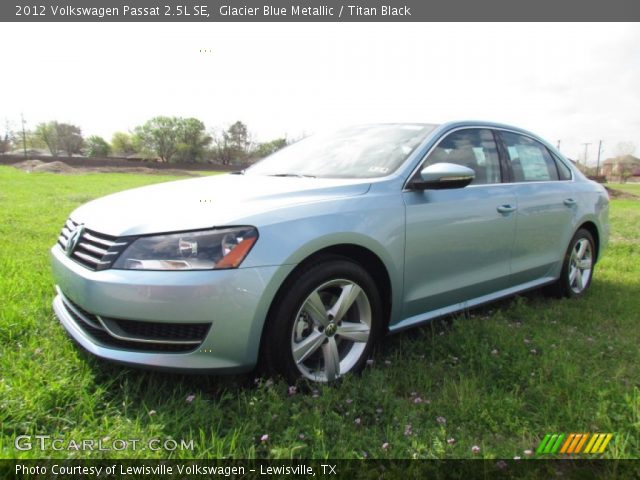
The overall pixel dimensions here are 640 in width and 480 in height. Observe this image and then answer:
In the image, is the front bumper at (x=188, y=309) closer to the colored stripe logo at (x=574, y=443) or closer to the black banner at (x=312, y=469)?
the black banner at (x=312, y=469)

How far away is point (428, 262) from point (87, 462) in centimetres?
208

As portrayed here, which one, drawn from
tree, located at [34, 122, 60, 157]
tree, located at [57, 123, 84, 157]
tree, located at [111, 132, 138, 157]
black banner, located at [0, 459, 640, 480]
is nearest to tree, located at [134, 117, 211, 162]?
tree, located at [57, 123, 84, 157]

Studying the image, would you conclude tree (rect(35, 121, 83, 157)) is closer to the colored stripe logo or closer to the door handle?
the door handle

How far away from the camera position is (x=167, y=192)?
2848 mm

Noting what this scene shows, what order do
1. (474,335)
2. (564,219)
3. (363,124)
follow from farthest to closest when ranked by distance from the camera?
(564,219)
(363,124)
(474,335)

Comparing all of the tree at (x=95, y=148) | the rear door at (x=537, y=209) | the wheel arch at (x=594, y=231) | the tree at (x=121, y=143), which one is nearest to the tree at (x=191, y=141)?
the tree at (x=95, y=148)

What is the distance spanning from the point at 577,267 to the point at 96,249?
4.19 meters

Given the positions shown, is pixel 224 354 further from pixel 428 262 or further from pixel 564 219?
pixel 564 219

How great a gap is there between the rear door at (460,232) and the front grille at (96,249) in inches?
63.2

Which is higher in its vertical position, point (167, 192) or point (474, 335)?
point (167, 192)

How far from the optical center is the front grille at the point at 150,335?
2.18m

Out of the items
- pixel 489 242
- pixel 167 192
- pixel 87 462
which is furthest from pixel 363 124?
pixel 87 462

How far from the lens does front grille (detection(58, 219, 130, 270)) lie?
7.39 feet

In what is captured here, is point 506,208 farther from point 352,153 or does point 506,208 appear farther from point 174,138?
point 174,138
